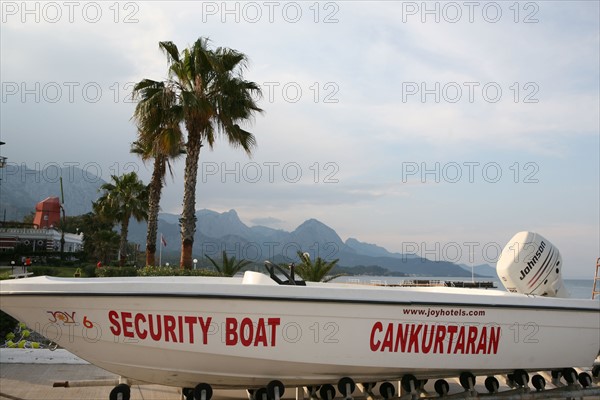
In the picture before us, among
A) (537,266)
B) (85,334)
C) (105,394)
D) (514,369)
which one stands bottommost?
(105,394)

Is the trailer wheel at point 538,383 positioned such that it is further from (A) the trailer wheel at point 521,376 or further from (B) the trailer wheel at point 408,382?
(B) the trailer wheel at point 408,382

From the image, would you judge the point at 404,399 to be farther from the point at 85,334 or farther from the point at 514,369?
the point at 85,334

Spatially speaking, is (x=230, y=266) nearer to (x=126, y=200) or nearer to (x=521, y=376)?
(x=521, y=376)

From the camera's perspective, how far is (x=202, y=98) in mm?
12859

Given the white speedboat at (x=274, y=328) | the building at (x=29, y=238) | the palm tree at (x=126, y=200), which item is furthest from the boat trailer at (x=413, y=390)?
the building at (x=29, y=238)

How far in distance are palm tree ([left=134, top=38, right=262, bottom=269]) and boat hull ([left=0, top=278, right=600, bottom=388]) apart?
8.07 m

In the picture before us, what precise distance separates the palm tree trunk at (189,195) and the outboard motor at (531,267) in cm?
852

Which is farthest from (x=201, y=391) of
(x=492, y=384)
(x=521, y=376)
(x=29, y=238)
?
(x=29, y=238)

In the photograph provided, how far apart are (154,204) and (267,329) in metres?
14.6

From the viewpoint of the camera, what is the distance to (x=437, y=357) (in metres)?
5.31

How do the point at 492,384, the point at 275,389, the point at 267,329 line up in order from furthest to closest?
1. the point at 492,384
2. the point at 275,389
3. the point at 267,329

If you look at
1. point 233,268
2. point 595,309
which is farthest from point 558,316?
point 233,268

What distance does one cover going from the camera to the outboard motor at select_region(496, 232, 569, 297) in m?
6.04

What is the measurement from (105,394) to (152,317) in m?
1.93
